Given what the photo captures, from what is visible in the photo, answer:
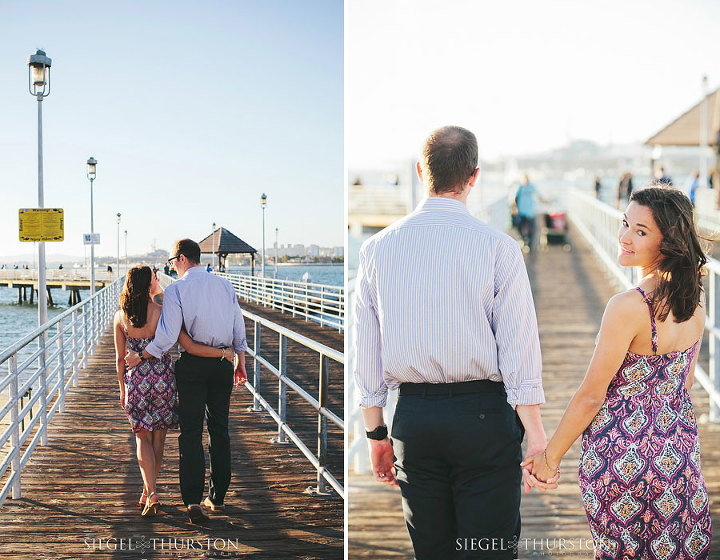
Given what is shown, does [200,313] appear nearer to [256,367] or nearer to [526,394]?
[256,367]

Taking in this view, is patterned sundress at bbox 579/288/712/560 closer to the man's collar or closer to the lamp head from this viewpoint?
the man's collar

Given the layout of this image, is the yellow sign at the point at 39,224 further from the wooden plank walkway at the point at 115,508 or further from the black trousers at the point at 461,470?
the black trousers at the point at 461,470

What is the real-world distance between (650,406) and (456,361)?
0.53m

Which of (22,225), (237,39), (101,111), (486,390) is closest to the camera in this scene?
(486,390)

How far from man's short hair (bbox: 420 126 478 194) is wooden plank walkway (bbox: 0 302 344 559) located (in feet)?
5.11

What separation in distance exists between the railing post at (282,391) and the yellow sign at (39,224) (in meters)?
1.14

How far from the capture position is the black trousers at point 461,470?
6.56 ft

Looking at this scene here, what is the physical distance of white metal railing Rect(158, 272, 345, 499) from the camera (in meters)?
3.31

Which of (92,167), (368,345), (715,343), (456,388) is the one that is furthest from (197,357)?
(715,343)

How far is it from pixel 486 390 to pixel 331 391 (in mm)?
1464

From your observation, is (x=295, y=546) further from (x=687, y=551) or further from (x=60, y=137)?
(x=60, y=137)

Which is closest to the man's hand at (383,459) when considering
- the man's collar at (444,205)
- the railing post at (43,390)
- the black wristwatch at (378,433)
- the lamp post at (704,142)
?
the black wristwatch at (378,433)

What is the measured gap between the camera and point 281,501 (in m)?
3.24

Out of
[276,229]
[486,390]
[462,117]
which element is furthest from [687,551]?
[462,117]
